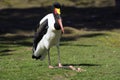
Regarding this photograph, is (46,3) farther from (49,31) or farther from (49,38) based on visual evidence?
(49,31)

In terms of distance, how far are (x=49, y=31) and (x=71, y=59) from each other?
9.94 feet

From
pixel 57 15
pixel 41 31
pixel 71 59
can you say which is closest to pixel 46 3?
pixel 71 59

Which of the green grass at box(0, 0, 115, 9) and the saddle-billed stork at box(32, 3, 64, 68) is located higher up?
the saddle-billed stork at box(32, 3, 64, 68)

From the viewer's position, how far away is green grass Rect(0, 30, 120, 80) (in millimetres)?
11412

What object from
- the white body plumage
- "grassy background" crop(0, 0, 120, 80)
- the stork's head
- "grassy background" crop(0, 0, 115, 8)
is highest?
the stork's head

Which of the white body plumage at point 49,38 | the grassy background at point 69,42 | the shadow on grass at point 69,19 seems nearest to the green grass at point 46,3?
the grassy background at point 69,42

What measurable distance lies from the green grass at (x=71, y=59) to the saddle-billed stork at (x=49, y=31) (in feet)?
1.75

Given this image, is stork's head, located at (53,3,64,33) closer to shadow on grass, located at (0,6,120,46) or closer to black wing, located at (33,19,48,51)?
black wing, located at (33,19,48,51)

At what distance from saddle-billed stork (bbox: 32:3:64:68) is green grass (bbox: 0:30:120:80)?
1.75ft

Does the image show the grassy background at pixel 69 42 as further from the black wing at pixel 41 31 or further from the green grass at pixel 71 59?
the black wing at pixel 41 31

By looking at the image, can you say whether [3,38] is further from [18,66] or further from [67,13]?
[67,13]

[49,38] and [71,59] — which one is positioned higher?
[49,38]

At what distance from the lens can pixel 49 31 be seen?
1208 centimetres

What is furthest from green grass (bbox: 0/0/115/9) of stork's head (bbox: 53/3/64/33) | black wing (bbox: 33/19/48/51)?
stork's head (bbox: 53/3/64/33)
